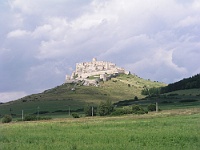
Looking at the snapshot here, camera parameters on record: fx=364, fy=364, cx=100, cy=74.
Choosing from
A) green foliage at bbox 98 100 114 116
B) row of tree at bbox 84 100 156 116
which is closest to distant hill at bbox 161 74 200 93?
row of tree at bbox 84 100 156 116

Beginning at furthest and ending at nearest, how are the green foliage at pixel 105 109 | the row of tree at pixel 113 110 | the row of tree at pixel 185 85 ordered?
the row of tree at pixel 185 85 → the green foliage at pixel 105 109 → the row of tree at pixel 113 110

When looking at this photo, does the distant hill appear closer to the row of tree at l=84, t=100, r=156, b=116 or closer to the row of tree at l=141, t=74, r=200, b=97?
the row of tree at l=141, t=74, r=200, b=97

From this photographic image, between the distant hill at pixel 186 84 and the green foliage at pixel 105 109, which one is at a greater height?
the distant hill at pixel 186 84

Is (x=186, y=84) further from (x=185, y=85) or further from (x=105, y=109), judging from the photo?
(x=105, y=109)

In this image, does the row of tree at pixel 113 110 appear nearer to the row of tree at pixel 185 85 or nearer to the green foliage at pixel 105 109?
the green foliage at pixel 105 109

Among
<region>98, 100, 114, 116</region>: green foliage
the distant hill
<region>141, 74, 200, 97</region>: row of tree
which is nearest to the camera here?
<region>98, 100, 114, 116</region>: green foliage

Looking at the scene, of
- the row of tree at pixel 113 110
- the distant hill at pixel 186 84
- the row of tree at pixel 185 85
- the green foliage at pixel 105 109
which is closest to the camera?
the row of tree at pixel 113 110

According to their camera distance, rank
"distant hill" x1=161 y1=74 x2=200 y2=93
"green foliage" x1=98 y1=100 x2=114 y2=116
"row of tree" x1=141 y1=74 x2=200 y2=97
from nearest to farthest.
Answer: "green foliage" x1=98 y1=100 x2=114 y2=116, "distant hill" x1=161 y1=74 x2=200 y2=93, "row of tree" x1=141 y1=74 x2=200 y2=97

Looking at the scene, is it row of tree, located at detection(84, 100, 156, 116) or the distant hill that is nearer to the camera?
row of tree, located at detection(84, 100, 156, 116)

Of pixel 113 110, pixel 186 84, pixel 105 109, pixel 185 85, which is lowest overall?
pixel 113 110

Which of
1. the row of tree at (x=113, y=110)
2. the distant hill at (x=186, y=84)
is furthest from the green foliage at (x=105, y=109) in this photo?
the distant hill at (x=186, y=84)

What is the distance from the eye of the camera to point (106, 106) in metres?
91.9

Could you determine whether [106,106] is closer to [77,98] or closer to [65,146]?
[65,146]

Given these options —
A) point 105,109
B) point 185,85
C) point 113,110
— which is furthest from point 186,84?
point 105,109
